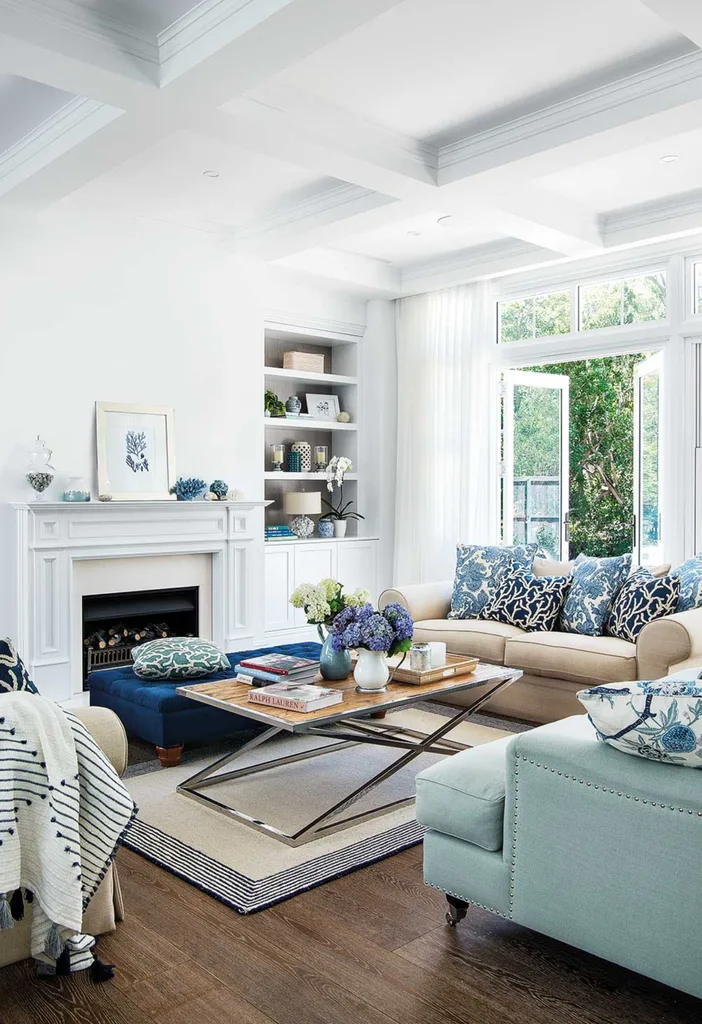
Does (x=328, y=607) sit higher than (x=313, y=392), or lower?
lower

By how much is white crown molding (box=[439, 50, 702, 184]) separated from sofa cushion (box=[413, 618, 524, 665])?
7.86 feet

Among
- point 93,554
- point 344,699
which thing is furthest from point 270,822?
point 93,554

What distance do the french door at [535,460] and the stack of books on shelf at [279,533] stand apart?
1630 millimetres

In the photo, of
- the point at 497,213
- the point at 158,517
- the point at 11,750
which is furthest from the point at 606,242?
the point at 11,750

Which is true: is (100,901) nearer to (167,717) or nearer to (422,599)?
(167,717)

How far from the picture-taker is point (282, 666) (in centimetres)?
358

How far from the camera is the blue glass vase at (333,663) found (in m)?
3.58

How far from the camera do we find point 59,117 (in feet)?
13.2

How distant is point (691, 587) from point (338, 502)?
345cm

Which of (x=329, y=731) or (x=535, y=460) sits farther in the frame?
(x=535, y=460)

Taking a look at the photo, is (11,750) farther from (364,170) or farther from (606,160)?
(606,160)

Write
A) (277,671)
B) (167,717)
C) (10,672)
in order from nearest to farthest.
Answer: (10,672)
(277,671)
(167,717)

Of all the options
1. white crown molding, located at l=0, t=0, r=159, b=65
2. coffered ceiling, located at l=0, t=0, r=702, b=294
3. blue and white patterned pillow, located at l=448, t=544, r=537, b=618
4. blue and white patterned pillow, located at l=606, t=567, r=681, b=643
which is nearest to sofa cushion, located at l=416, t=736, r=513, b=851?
blue and white patterned pillow, located at l=606, t=567, r=681, b=643

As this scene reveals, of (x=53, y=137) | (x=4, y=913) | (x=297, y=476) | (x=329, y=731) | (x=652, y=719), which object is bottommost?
(x=4, y=913)
